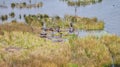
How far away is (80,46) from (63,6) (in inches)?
1262

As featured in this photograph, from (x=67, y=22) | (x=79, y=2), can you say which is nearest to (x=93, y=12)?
(x=67, y=22)

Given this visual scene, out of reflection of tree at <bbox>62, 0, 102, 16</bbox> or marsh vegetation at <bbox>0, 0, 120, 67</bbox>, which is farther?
reflection of tree at <bbox>62, 0, 102, 16</bbox>

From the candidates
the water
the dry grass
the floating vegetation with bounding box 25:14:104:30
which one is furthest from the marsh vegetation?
the water

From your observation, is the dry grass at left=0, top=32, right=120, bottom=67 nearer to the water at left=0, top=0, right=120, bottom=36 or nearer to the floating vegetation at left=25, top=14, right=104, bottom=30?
the floating vegetation at left=25, top=14, right=104, bottom=30

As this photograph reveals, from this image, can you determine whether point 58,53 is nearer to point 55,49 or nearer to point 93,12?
point 55,49

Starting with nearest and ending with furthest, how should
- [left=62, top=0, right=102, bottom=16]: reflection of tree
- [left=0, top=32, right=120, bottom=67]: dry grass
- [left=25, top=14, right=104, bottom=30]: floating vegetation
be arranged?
[left=0, top=32, right=120, bottom=67]: dry grass
[left=25, top=14, right=104, bottom=30]: floating vegetation
[left=62, top=0, right=102, bottom=16]: reflection of tree

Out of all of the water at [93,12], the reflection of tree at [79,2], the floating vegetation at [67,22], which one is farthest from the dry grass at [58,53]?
the reflection of tree at [79,2]

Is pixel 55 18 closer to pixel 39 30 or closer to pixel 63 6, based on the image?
pixel 39 30

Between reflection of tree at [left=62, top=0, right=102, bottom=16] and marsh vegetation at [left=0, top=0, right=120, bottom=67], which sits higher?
reflection of tree at [left=62, top=0, right=102, bottom=16]

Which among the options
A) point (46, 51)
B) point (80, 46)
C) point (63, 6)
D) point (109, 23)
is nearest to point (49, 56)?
point (46, 51)

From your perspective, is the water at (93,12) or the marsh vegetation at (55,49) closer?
the marsh vegetation at (55,49)

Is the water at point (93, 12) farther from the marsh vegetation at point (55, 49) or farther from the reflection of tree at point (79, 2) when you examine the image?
the marsh vegetation at point (55, 49)

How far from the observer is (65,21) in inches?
1518

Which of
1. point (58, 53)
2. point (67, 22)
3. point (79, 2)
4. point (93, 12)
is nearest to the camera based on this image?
point (58, 53)
